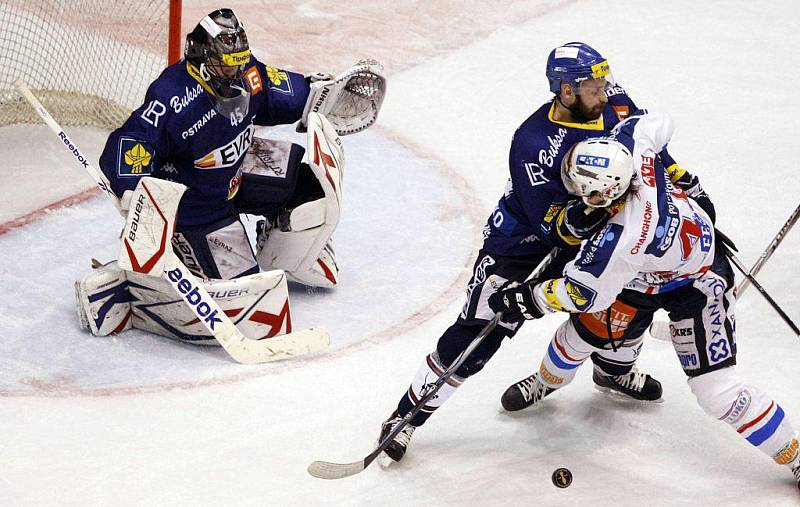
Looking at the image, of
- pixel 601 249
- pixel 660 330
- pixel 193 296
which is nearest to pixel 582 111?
pixel 601 249

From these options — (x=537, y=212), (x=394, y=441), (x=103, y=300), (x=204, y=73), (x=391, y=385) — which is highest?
(x=537, y=212)

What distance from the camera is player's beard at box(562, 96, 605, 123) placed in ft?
11.3

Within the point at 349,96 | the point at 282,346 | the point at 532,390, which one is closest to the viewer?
the point at 532,390

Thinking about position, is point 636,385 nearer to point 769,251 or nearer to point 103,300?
point 769,251

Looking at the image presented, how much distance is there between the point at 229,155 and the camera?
4.33 m

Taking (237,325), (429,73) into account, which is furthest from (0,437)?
(429,73)

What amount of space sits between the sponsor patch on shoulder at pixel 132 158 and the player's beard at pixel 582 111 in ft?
5.05

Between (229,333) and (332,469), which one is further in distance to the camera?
(229,333)

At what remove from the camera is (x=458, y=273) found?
4.98 m

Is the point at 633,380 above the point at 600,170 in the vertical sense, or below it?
below

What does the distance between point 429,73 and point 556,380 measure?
3455 mm

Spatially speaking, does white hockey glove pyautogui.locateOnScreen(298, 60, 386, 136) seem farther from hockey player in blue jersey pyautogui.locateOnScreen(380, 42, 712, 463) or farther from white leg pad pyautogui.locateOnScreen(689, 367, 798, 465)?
white leg pad pyautogui.locateOnScreen(689, 367, 798, 465)

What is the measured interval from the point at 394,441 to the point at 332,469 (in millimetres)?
317

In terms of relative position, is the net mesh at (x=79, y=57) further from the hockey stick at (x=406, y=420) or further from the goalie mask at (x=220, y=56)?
the hockey stick at (x=406, y=420)
